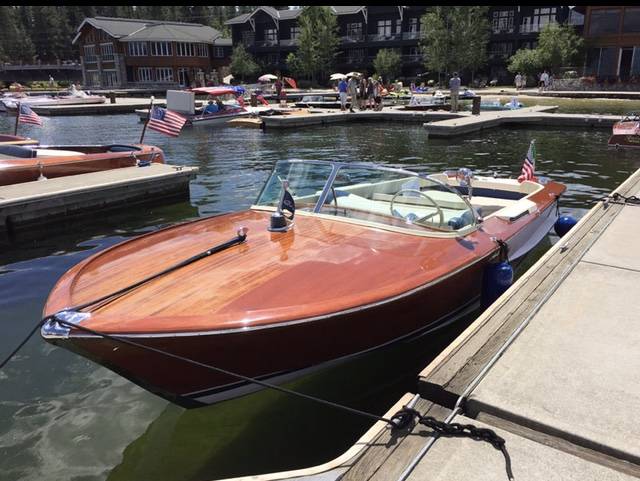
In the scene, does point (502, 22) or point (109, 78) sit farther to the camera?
point (109, 78)

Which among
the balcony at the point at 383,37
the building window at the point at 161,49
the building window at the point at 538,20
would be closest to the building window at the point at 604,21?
the building window at the point at 538,20

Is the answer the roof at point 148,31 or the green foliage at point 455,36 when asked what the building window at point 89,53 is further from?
the green foliage at point 455,36

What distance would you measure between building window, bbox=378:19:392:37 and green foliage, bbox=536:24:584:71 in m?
18.7

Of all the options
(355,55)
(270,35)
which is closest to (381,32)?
(355,55)

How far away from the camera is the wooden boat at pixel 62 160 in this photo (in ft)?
37.2

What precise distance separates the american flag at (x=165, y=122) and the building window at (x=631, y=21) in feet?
157

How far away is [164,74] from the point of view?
2507 inches

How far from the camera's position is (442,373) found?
357cm

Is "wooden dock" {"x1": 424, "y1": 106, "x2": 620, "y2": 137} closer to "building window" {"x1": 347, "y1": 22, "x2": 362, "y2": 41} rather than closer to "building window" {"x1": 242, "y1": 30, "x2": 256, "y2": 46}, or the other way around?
"building window" {"x1": 347, "y1": 22, "x2": 362, "y2": 41}

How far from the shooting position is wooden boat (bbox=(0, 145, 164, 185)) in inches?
447

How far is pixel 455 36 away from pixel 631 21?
14.8 metres

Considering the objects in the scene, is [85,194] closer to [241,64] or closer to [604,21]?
[604,21]

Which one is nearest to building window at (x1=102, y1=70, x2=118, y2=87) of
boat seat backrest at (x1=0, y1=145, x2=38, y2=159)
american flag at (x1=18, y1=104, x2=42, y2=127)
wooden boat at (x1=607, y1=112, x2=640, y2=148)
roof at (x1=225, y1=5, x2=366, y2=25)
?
roof at (x1=225, y1=5, x2=366, y2=25)
